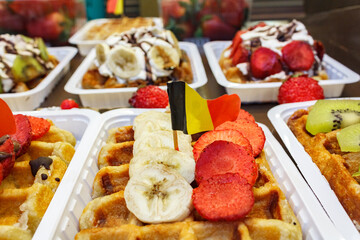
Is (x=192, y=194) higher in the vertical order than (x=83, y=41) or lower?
higher

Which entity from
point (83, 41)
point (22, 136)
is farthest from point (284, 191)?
point (83, 41)

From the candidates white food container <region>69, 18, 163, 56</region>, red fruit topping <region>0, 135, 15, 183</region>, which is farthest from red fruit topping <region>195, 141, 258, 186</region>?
white food container <region>69, 18, 163, 56</region>

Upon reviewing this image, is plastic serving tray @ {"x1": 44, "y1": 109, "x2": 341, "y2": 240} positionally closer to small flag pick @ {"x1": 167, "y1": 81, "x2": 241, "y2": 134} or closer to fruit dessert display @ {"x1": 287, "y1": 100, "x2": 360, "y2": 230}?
fruit dessert display @ {"x1": 287, "y1": 100, "x2": 360, "y2": 230}

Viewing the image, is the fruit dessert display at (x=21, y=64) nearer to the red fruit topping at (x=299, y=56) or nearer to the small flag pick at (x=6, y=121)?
the small flag pick at (x=6, y=121)

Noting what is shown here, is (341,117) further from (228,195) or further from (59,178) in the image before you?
(59,178)

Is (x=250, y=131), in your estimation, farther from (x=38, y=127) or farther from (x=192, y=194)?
(x=38, y=127)

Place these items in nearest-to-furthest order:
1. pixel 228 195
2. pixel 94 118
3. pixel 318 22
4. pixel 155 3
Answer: pixel 228 195 < pixel 94 118 < pixel 318 22 < pixel 155 3

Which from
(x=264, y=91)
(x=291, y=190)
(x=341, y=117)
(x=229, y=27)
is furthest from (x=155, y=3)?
(x=291, y=190)
